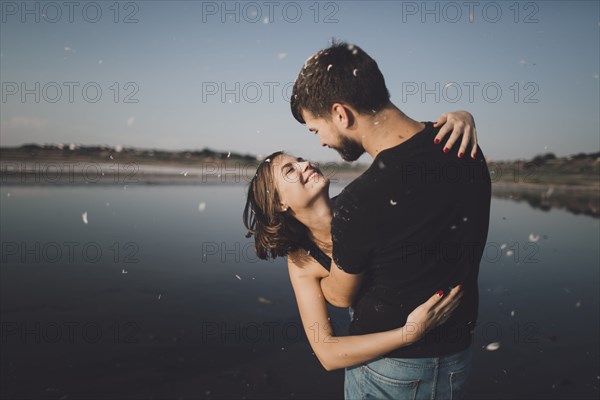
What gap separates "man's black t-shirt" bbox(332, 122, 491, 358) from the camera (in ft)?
5.71

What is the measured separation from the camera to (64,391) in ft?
13.0

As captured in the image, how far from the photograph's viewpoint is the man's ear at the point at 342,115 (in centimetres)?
211

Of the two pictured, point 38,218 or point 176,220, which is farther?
point 176,220

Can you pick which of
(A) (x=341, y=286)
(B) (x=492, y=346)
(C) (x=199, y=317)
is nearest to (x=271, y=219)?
(A) (x=341, y=286)

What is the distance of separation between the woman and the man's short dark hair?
1.08 feet

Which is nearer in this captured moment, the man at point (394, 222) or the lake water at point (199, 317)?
the man at point (394, 222)

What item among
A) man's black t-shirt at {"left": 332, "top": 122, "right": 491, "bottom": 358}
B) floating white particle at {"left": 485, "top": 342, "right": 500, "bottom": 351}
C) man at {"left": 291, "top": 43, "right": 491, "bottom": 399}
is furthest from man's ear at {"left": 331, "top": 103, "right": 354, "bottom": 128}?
floating white particle at {"left": 485, "top": 342, "right": 500, "bottom": 351}

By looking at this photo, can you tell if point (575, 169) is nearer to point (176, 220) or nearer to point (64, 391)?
point (176, 220)

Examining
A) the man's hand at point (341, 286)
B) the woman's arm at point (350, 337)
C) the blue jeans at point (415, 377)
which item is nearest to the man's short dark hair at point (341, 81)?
the man's hand at point (341, 286)

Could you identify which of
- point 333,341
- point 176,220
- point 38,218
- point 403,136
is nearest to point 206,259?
point 176,220

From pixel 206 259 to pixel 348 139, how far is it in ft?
20.3

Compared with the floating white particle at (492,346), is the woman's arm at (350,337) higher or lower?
higher

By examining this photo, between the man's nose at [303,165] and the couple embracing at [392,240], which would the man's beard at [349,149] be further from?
the man's nose at [303,165]

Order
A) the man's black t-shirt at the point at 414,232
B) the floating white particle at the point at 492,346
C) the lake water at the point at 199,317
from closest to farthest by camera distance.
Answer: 1. the man's black t-shirt at the point at 414,232
2. the lake water at the point at 199,317
3. the floating white particle at the point at 492,346
